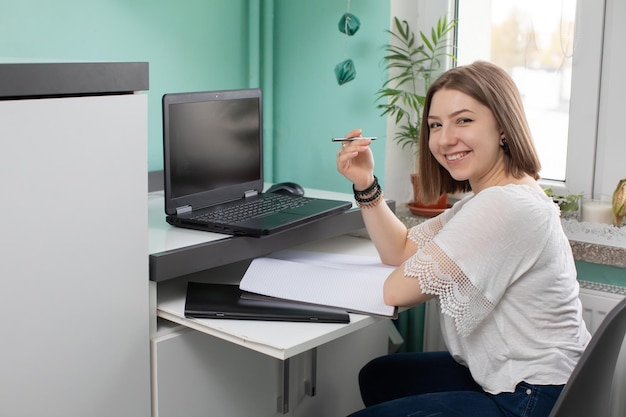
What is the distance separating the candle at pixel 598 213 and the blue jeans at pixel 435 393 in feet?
1.78

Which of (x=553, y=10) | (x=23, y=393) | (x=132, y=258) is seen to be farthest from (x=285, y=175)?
(x=23, y=393)

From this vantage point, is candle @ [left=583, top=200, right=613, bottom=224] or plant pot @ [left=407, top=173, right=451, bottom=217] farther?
plant pot @ [left=407, top=173, right=451, bottom=217]

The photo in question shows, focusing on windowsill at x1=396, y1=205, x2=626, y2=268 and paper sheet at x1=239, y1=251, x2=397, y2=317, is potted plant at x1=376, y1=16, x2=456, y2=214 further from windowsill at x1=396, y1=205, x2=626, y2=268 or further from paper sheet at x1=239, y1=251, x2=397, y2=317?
paper sheet at x1=239, y1=251, x2=397, y2=317

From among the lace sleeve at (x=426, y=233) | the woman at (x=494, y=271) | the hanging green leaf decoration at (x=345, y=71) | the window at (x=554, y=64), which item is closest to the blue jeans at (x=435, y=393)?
the woman at (x=494, y=271)

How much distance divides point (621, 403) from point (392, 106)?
930 millimetres

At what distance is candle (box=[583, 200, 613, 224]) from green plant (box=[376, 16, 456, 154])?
0.48m

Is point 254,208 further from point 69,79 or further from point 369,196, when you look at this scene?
point 69,79

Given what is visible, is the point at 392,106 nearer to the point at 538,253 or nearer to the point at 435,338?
the point at 435,338

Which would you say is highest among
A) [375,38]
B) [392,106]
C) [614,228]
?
[375,38]

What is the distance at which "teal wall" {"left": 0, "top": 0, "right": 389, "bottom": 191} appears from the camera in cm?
206

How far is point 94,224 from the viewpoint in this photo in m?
1.34

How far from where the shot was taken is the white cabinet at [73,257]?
1.24m

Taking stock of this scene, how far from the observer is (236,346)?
165cm

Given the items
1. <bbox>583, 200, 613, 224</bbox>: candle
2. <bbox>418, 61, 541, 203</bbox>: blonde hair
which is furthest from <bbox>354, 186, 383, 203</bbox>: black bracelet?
<bbox>583, 200, 613, 224</bbox>: candle
